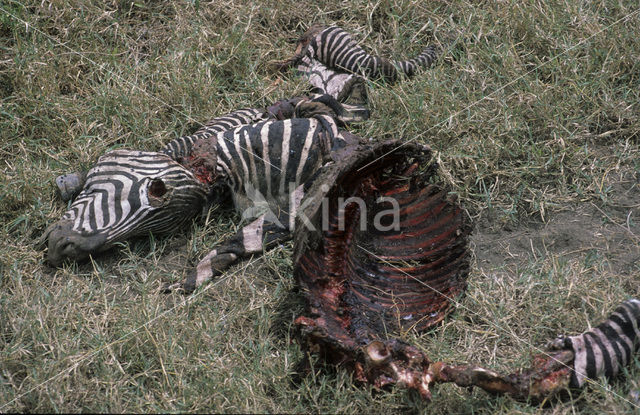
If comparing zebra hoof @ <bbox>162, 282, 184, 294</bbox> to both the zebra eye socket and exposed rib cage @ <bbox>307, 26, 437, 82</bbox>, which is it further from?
exposed rib cage @ <bbox>307, 26, 437, 82</bbox>

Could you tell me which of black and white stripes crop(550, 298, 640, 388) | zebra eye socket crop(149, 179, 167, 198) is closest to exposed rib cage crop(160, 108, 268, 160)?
zebra eye socket crop(149, 179, 167, 198)

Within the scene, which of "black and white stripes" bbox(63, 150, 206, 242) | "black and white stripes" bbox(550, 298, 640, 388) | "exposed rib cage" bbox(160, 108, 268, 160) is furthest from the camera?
"exposed rib cage" bbox(160, 108, 268, 160)

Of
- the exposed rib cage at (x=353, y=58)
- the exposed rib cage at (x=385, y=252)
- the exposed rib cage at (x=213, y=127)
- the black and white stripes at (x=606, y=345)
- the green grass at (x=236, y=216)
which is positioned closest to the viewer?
the black and white stripes at (x=606, y=345)

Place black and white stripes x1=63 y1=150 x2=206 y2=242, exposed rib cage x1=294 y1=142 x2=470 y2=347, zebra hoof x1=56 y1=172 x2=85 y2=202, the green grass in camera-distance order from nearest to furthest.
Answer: the green grass < exposed rib cage x1=294 y1=142 x2=470 y2=347 < black and white stripes x1=63 y1=150 x2=206 y2=242 < zebra hoof x1=56 y1=172 x2=85 y2=202

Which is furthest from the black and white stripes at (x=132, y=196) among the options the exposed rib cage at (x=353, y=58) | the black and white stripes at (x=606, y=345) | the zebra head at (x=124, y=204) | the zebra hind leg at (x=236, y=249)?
the black and white stripes at (x=606, y=345)

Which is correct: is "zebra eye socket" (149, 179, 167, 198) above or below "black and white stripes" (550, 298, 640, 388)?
below

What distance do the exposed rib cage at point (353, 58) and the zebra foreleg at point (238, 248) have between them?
1.29 m

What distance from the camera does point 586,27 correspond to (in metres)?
4.70

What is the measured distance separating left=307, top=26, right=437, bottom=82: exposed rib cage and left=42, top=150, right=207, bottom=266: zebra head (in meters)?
1.38

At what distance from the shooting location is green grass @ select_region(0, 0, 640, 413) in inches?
123

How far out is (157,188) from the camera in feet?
12.9

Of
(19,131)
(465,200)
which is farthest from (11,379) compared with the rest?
(465,200)

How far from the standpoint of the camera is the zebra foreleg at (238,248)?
3.74 meters

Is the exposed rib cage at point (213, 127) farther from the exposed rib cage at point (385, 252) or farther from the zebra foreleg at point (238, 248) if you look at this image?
the exposed rib cage at point (385, 252)
